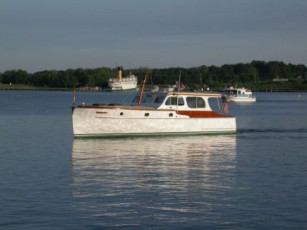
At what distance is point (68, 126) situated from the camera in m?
57.0

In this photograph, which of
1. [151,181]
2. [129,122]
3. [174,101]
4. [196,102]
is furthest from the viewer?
[196,102]

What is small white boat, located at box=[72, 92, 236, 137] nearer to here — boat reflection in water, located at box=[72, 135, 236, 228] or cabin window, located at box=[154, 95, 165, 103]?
cabin window, located at box=[154, 95, 165, 103]

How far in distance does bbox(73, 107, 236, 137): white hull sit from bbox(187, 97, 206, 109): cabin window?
0.84m

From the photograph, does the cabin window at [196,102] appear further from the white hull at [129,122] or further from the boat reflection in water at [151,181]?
the boat reflection in water at [151,181]

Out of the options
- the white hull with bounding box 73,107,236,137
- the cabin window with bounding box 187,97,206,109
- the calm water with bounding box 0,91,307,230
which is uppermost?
the cabin window with bounding box 187,97,206,109

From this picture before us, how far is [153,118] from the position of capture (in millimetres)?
44094

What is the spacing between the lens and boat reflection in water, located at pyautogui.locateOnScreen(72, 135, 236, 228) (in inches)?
803

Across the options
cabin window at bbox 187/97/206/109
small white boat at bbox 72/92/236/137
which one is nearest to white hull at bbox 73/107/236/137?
small white boat at bbox 72/92/236/137

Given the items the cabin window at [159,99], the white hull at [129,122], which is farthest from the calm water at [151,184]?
the cabin window at [159,99]

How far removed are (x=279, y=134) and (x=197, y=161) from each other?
778 inches

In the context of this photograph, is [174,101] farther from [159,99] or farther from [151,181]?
[151,181]

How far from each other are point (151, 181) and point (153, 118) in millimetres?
18015

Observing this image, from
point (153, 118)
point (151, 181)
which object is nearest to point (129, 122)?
point (153, 118)

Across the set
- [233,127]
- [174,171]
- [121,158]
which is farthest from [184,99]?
[174,171]
